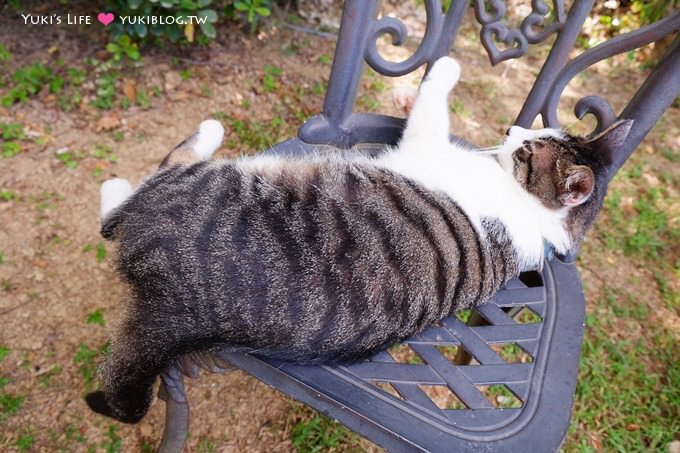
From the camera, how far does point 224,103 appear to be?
3.17 m

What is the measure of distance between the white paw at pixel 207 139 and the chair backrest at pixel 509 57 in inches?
19.6

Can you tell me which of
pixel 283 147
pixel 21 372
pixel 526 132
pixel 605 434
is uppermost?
pixel 526 132

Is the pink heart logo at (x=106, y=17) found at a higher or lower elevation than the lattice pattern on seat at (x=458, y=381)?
higher

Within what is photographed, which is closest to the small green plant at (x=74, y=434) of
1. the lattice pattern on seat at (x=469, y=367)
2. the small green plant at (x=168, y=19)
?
the lattice pattern on seat at (x=469, y=367)

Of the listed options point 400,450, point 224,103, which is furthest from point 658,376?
point 224,103

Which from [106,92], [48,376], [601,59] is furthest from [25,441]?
[601,59]

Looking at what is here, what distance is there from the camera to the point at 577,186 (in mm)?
1632

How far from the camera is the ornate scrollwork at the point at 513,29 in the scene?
174 centimetres

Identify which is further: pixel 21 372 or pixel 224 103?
pixel 224 103

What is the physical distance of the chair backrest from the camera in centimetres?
162

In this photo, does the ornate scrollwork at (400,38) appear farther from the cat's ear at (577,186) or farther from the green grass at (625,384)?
the green grass at (625,384)

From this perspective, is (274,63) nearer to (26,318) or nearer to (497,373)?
(26,318)

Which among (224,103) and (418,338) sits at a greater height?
(418,338)

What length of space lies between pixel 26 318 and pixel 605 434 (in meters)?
2.71
